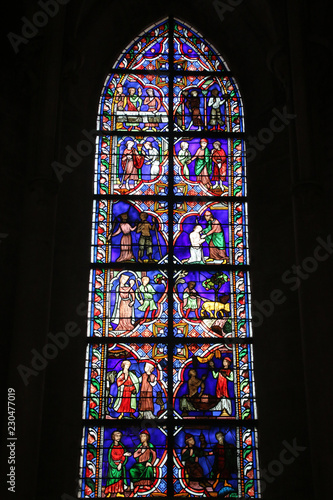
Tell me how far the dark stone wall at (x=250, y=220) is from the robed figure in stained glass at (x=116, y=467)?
404mm

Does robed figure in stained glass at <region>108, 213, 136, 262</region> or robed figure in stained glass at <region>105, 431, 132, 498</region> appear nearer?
robed figure in stained glass at <region>105, 431, 132, 498</region>

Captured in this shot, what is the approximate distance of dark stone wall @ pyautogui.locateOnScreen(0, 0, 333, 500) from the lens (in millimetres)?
9484

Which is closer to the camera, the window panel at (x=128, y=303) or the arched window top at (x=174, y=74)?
the window panel at (x=128, y=303)

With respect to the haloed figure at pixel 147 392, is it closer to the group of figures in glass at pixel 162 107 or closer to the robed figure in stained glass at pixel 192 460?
the robed figure in stained glass at pixel 192 460

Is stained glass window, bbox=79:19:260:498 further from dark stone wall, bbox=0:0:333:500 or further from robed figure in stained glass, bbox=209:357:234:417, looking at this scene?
dark stone wall, bbox=0:0:333:500

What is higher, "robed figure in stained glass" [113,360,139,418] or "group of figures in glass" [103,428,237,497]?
"robed figure in stained glass" [113,360,139,418]
